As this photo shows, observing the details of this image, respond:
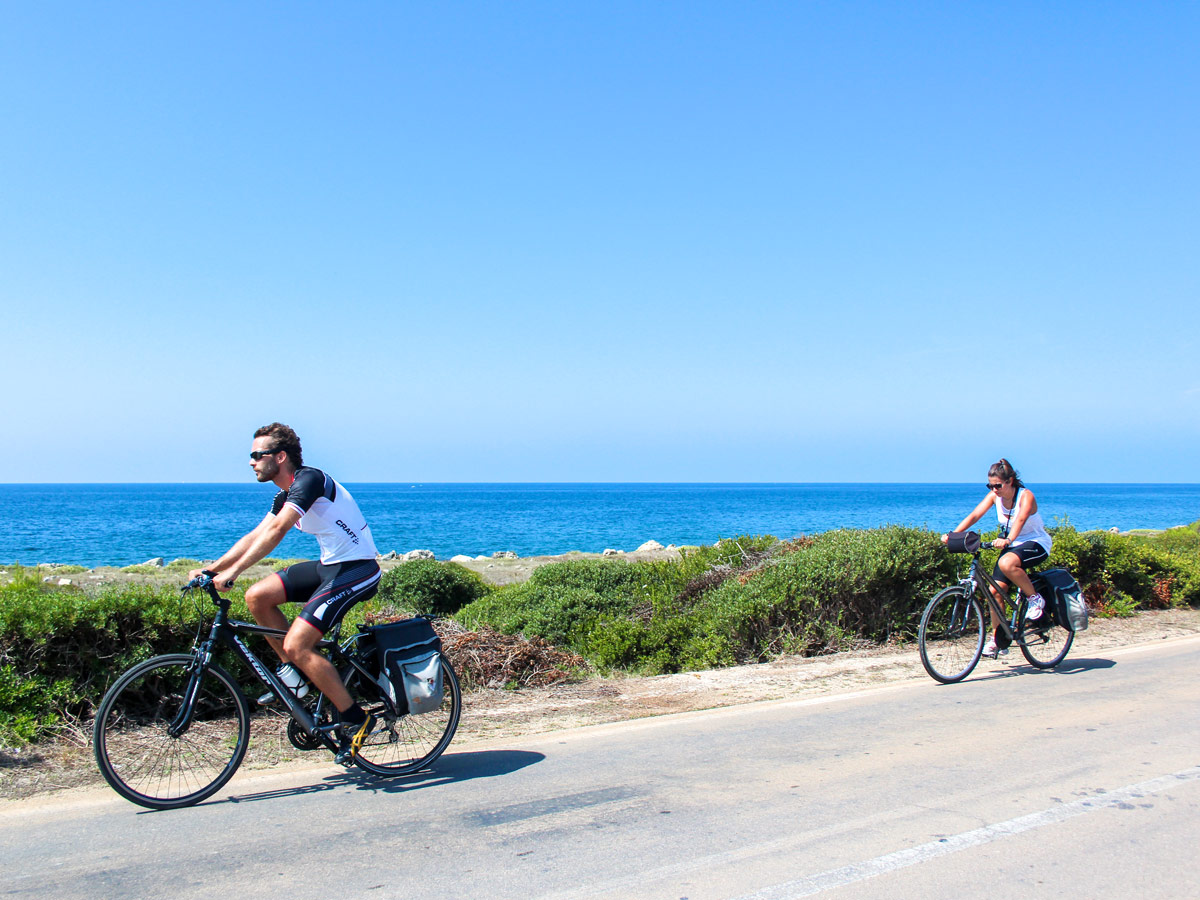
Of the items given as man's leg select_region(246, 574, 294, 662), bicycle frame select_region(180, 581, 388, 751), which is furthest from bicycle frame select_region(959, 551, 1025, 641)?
man's leg select_region(246, 574, 294, 662)

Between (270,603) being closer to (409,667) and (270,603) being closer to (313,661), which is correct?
(313,661)

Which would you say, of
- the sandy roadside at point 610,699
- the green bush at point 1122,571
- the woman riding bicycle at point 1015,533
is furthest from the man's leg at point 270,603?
the green bush at point 1122,571

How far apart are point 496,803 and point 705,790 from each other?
3.95ft

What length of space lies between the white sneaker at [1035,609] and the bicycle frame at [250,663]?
21.4 ft

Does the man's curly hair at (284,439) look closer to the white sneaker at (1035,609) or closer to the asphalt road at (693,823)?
the asphalt road at (693,823)

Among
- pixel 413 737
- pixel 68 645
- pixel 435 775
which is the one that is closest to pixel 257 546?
pixel 413 737

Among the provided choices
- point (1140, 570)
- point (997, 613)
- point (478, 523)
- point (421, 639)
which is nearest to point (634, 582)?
point (997, 613)

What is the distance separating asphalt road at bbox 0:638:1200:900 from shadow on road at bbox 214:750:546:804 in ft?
0.07

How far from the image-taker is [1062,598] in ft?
29.2

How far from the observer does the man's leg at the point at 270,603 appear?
5.05 metres

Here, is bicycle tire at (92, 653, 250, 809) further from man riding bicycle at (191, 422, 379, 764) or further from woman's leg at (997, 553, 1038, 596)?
woman's leg at (997, 553, 1038, 596)

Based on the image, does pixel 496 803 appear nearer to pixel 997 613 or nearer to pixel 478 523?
pixel 997 613

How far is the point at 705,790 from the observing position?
5.07m

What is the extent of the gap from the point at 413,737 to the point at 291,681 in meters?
0.98
